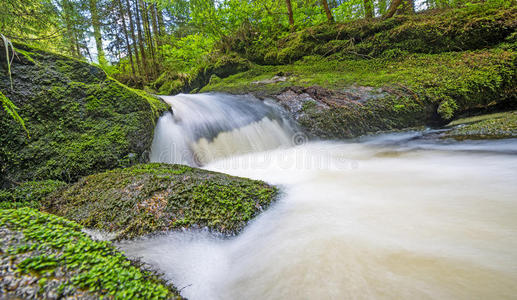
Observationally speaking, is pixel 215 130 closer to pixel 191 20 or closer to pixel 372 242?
pixel 372 242

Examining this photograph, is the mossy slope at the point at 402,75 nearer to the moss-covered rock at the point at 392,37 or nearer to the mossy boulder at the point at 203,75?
the moss-covered rock at the point at 392,37

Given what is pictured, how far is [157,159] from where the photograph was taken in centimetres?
405

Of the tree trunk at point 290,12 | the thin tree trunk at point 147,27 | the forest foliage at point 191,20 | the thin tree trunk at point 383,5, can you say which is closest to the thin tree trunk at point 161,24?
the forest foliage at point 191,20

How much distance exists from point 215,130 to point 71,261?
439 cm

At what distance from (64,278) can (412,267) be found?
1828 millimetres

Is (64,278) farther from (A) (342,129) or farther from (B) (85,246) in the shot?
(A) (342,129)

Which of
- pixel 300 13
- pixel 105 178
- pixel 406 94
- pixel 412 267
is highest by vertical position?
pixel 300 13

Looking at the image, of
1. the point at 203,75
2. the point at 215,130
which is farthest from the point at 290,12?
the point at 215,130

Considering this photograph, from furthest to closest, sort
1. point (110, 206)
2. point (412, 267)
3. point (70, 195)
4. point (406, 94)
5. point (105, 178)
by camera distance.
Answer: point (406, 94), point (105, 178), point (70, 195), point (110, 206), point (412, 267)

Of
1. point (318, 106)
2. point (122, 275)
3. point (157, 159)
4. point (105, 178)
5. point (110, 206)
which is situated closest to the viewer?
point (122, 275)

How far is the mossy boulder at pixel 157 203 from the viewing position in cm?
179

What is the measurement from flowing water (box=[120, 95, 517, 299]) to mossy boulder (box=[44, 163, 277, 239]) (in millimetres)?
117

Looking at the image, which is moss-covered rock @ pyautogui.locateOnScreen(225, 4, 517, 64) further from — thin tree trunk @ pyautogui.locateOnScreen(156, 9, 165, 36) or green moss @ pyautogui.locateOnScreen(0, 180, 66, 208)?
thin tree trunk @ pyautogui.locateOnScreen(156, 9, 165, 36)

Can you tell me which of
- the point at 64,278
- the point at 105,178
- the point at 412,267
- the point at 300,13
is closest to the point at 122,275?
the point at 64,278
